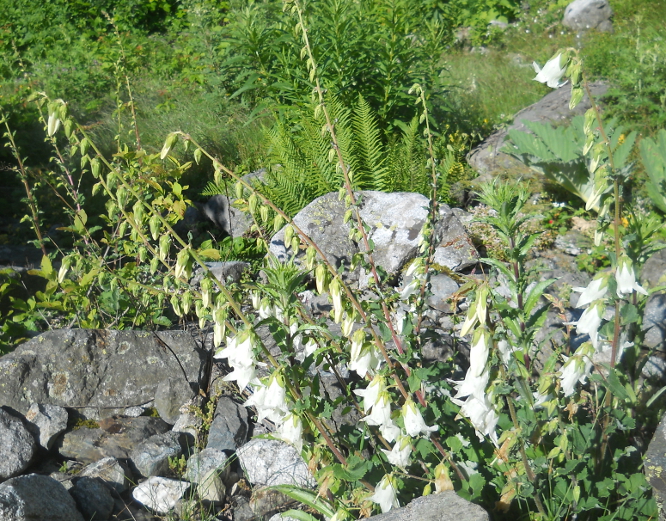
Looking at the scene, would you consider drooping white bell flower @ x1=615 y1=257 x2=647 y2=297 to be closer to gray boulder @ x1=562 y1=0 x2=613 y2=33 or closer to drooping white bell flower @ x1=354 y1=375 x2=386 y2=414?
drooping white bell flower @ x1=354 y1=375 x2=386 y2=414

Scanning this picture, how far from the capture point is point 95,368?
304cm

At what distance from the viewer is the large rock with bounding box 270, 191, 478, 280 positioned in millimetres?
3951

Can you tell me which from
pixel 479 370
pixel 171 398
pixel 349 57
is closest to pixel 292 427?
pixel 479 370

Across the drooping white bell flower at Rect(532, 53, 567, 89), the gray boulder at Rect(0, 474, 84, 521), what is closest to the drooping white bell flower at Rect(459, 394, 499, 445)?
the drooping white bell flower at Rect(532, 53, 567, 89)

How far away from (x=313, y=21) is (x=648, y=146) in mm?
2885

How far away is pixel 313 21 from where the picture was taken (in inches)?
205

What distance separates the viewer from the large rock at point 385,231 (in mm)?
3951

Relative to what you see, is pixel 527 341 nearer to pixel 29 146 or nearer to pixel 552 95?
pixel 552 95

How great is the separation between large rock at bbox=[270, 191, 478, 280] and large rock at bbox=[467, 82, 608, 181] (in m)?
1.28

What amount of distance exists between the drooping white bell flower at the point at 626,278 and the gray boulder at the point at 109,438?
2.21 metres

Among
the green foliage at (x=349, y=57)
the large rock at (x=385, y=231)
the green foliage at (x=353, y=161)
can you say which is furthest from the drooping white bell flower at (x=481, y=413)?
the green foliage at (x=349, y=57)

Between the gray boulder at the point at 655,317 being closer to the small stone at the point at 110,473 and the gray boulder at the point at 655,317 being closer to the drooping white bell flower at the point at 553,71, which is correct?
the drooping white bell flower at the point at 553,71

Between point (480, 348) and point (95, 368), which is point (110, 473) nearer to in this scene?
point (95, 368)

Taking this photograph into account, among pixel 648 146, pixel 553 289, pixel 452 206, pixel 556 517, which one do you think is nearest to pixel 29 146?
pixel 452 206
